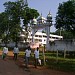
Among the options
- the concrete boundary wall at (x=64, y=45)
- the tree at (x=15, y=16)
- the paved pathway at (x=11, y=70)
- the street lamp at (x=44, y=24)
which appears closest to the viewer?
the paved pathway at (x=11, y=70)

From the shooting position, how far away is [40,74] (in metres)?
16.4

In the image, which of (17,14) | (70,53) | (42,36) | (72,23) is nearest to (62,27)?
(72,23)

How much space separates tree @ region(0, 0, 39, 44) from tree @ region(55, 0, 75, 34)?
1857 cm

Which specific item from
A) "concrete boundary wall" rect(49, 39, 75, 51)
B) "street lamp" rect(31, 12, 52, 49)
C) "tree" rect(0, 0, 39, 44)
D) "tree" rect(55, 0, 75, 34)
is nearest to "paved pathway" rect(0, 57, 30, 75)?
"concrete boundary wall" rect(49, 39, 75, 51)

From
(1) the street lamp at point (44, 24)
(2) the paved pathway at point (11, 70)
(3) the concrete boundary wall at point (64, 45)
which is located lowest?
(2) the paved pathway at point (11, 70)

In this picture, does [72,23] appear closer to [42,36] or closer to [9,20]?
[9,20]

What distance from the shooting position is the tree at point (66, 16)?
36.4 meters

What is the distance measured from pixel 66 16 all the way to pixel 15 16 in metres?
22.0

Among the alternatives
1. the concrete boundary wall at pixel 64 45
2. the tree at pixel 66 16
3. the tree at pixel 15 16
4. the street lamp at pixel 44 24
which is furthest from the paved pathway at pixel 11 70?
the tree at pixel 15 16

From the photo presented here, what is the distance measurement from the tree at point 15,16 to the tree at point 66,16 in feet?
60.9

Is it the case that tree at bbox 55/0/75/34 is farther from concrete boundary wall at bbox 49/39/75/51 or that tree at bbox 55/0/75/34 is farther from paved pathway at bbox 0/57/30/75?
paved pathway at bbox 0/57/30/75

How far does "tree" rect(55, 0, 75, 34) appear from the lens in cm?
3644

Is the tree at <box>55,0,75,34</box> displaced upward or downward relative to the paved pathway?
upward

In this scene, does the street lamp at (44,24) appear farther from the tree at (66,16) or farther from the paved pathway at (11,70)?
the paved pathway at (11,70)
